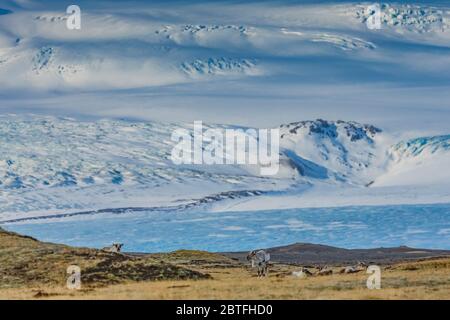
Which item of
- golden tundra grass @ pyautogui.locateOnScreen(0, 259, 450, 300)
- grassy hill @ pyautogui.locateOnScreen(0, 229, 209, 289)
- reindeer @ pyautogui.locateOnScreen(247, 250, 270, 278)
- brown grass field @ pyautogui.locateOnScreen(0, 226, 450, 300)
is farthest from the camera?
reindeer @ pyautogui.locateOnScreen(247, 250, 270, 278)

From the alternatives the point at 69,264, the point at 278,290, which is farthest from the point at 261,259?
the point at 278,290

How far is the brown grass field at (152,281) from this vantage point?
1569 inches

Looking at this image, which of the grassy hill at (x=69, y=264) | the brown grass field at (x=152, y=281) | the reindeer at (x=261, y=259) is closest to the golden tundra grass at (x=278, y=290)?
the brown grass field at (x=152, y=281)

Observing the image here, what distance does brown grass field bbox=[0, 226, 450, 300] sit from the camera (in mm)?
39844

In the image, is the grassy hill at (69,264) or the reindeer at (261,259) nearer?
the grassy hill at (69,264)

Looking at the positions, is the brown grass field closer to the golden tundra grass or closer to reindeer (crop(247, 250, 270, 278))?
the golden tundra grass

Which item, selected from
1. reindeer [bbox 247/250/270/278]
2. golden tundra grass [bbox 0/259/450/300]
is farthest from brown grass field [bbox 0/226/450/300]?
reindeer [bbox 247/250/270/278]

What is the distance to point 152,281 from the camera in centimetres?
5103

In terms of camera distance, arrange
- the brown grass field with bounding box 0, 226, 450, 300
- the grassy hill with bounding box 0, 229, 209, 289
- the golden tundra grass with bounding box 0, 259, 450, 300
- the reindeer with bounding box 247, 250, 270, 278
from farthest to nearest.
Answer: the reindeer with bounding box 247, 250, 270, 278 → the grassy hill with bounding box 0, 229, 209, 289 → the brown grass field with bounding box 0, 226, 450, 300 → the golden tundra grass with bounding box 0, 259, 450, 300

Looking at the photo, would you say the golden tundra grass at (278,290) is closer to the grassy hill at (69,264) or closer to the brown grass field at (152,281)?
the brown grass field at (152,281)
